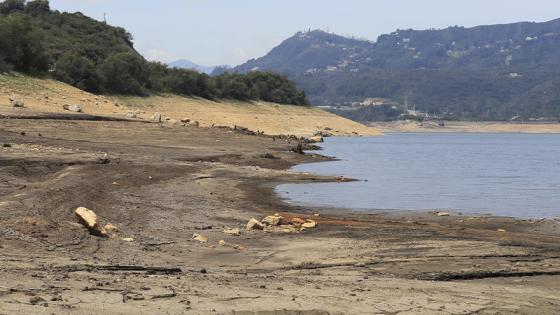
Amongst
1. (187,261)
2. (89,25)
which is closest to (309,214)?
(187,261)

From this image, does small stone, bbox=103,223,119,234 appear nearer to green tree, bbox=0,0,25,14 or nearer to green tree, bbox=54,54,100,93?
green tree, bbox=54,54,100,93

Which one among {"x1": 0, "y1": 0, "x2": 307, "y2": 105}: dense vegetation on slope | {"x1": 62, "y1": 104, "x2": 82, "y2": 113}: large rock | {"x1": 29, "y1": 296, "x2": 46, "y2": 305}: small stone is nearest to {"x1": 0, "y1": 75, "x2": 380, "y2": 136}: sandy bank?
{"x1": 62, "y1": 104, "x2": 82, "y2": 113}: large rock

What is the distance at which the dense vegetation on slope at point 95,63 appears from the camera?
55.3 meters

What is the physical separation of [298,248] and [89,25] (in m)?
81.0

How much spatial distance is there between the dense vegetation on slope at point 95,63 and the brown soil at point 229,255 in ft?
114

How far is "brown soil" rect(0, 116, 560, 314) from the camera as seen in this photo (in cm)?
782

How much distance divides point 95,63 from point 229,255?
61.3 m

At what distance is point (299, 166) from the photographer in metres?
36.5

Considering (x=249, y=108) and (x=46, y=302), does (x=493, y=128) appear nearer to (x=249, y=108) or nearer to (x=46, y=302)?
(x=249, y=108)

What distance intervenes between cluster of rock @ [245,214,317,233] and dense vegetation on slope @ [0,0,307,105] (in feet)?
126

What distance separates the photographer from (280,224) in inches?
614

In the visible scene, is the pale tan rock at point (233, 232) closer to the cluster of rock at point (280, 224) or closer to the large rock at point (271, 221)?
the cluster of rock at point (280, 224)

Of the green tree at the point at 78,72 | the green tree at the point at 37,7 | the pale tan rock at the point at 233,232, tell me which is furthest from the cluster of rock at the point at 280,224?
the green tree at the point at 37,7

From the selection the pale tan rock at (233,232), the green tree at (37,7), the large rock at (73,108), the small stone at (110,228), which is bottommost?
the pale tan rock at (233,232)
